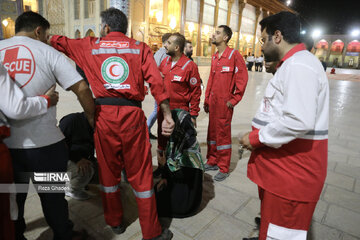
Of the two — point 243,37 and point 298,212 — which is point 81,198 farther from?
point 243,37

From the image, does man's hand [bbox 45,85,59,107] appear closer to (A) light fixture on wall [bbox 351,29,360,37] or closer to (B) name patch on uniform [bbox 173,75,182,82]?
(B) name patch on uniform [bbox 173,75,182,82]

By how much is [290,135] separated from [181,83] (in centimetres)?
208

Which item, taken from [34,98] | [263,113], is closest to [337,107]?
[263,113]

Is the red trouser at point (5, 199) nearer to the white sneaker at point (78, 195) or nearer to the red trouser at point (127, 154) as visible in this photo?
the red trouser at point (127, 154)

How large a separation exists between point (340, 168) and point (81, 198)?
3.69 metres

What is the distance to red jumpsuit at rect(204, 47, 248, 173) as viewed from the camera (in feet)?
10.5

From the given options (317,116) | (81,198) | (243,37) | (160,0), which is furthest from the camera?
(243,37)

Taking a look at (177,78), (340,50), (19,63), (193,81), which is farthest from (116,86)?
(340,50)

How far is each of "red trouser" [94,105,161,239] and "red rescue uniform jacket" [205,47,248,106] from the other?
62.8 inches

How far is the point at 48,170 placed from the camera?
163cm

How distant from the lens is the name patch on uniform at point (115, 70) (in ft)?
5.97

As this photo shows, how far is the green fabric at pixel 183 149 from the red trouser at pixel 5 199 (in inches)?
49.8

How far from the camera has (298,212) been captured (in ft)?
4.47

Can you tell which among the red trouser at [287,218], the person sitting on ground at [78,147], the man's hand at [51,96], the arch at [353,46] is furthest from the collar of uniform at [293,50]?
the arch at [353,46]
